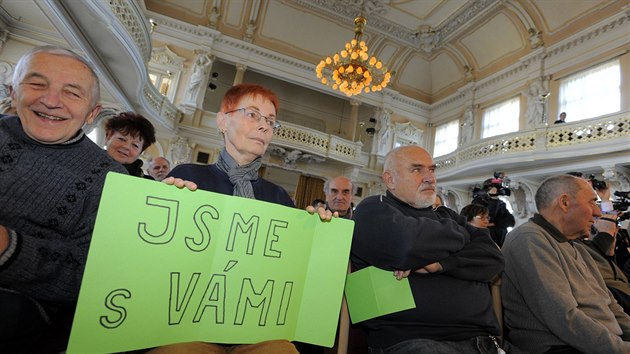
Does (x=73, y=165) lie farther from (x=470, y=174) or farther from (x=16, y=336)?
(x=470, y=174)

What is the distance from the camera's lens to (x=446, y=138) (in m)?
12.5

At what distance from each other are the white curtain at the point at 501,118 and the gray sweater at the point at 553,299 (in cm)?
958

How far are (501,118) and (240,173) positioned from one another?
11406 millimetres

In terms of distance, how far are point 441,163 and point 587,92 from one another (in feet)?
14.0

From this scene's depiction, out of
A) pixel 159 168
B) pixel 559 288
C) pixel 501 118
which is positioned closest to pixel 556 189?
pixel 559 288

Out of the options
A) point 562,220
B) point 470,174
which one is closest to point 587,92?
point 470,174

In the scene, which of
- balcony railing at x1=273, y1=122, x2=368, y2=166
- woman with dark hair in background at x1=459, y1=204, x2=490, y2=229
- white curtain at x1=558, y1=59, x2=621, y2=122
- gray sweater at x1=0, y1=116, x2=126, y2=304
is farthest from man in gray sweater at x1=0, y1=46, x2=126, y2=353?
white curtain at x1=558, y1=59, x2=621, y2=122

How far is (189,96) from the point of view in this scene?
32.6 ft

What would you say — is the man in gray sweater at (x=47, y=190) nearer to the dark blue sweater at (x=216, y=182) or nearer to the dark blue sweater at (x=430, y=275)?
the dark blue sweater at (x=216, y=182)

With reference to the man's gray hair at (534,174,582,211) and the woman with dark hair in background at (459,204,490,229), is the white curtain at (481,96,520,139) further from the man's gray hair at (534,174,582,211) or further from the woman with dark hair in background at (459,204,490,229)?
the man's gray hair at (534,174,582,211)

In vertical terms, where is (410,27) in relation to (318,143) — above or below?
above

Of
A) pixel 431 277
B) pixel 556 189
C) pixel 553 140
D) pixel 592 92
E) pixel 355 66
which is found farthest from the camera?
pixel 592 92

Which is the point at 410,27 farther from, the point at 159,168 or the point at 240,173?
the point at 240,173

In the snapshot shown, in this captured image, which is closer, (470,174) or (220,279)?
(220,279)
